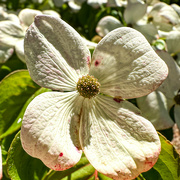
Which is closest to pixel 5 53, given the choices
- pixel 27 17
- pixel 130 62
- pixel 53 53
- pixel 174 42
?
pixel 27 17

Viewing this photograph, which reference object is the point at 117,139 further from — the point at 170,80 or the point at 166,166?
the point at 170,80

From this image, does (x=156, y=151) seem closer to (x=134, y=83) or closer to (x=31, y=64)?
A: (x=134, y=83)

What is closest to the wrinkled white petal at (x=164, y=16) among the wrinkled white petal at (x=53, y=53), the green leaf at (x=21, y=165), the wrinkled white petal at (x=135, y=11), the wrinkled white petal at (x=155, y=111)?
the wrinkled white petal at (x=135, y=11)

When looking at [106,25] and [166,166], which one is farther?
[106,25]

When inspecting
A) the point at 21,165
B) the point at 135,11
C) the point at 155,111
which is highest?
the point at 135,11

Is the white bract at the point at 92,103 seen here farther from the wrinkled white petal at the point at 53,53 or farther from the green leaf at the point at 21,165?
the green leaf at the point at 21,165

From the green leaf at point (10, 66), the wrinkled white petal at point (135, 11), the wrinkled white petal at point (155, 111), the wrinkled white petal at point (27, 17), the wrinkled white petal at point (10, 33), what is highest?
the wrinkled white petal at point (135, 11)

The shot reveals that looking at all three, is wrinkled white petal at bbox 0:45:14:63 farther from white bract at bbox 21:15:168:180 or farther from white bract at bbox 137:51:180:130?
white bract at bbox 137:51:180:130
